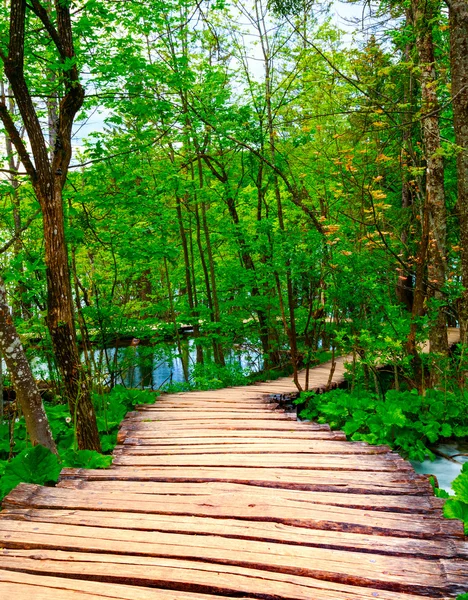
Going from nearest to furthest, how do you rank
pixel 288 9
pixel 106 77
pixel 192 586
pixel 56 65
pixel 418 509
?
pixel 192 586 → pixel 418 509 → pixel 56 65 → pixel 106 77 → pixel 288 9

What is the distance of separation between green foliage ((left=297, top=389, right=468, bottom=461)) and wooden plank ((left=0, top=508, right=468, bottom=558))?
2.93 meters

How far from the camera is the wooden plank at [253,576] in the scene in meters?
1.74

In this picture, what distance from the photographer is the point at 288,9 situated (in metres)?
5.20

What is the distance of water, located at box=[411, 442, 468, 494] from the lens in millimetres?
5225

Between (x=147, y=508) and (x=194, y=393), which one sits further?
(x=194, y=393)

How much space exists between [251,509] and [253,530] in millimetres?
236

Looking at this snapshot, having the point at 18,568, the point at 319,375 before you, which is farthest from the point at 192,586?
the point at 319,375

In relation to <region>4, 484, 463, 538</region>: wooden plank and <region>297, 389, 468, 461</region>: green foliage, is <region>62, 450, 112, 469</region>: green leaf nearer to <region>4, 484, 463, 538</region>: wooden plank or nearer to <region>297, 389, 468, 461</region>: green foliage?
<region>4, 484, 463, 538</region>: wooden plank

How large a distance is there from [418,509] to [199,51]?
35.1 ft

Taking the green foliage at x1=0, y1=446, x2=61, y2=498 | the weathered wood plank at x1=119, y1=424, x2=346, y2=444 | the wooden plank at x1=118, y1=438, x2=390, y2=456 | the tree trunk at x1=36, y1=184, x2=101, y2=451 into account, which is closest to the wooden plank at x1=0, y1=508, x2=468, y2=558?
the green foliage at x1=0, y1=446, x2=61, y2=498

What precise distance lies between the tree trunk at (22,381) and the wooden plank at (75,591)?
2115 mm

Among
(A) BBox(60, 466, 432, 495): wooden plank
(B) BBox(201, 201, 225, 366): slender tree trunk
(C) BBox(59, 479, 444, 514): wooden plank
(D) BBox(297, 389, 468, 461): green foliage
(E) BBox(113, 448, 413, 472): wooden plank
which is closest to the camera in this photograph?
(C) BBox(59, 479, 444, 514): wooden plank

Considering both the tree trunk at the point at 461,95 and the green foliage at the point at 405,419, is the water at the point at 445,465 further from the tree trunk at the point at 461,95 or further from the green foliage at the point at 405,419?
the tree trunk at the point at 461,95

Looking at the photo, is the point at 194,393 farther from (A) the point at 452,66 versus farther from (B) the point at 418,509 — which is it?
(A) the point at 452,66
